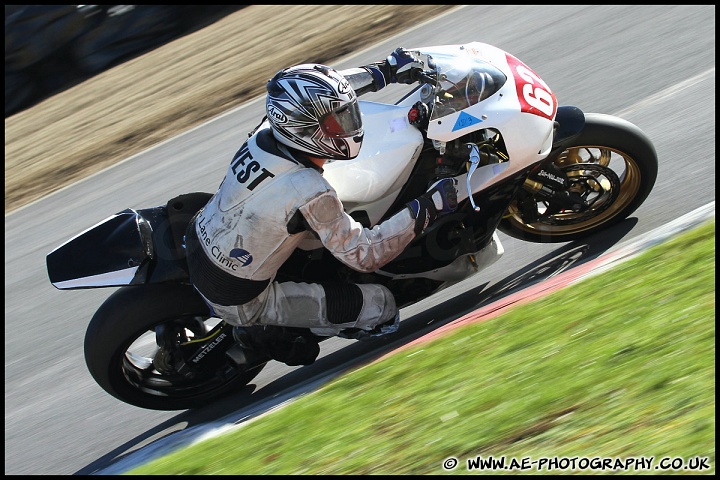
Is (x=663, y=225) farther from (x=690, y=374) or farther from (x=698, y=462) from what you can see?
(x=698, y=462)

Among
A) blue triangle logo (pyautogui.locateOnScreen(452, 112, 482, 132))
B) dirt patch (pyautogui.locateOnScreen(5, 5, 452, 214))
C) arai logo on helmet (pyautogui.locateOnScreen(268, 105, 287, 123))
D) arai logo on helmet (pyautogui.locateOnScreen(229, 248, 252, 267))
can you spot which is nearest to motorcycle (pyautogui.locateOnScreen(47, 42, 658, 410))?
blue triangle logo (pyautogui.locateOnScreen(452, 112, 482, 132))

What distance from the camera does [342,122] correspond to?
168 inches

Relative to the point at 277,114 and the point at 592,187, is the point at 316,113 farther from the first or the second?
the point at 592,187

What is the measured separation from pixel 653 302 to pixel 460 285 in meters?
1.74

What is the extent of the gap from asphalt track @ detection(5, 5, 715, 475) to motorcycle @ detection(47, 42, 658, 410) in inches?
9.3

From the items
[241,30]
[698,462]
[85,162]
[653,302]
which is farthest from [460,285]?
[241,30]

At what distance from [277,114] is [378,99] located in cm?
436

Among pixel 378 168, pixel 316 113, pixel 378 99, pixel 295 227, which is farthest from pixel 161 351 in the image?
pixel 378 99

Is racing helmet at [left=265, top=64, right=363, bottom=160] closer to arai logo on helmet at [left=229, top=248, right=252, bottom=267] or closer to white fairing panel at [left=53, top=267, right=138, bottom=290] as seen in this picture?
arai logo on helmet at [left=229, top=248, right=252, bottom=267]

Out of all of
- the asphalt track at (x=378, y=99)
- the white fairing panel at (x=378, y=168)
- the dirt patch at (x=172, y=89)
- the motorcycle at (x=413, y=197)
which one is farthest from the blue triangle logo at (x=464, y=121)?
the dirt patch at (x=172, y=89)

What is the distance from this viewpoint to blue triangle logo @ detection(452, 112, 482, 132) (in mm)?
4598

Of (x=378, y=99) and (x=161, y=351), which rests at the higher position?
(x=161, y=351)

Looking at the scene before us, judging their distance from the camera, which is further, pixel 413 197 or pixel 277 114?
pixel 413 197

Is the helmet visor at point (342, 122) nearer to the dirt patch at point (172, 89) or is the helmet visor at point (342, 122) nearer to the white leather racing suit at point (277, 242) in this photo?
the white leather racing suit at point (277, 242)
